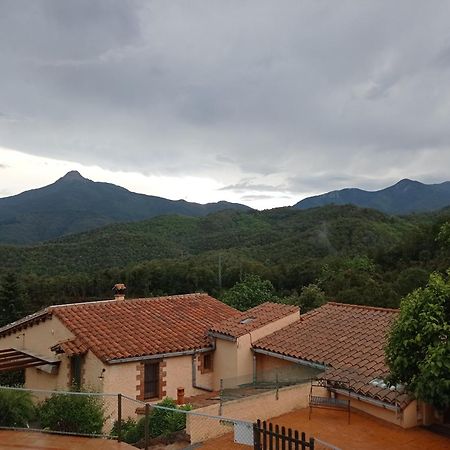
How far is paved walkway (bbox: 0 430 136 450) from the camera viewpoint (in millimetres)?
9383

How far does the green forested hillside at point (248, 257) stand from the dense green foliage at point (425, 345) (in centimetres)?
126

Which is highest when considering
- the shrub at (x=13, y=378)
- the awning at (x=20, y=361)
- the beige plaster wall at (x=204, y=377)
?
the awning at (x=20, y=361)

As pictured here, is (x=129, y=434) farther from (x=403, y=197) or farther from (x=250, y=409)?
(x=403, y=197)

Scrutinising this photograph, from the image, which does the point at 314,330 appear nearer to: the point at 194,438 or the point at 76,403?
the point at 194,438

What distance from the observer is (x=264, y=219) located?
103688 millimetres

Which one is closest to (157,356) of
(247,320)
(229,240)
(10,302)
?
(247,320)

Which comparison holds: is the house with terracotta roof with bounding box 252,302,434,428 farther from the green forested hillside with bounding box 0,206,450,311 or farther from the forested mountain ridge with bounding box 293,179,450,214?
the forested mountain ridge with bounding box 293,179,450,214

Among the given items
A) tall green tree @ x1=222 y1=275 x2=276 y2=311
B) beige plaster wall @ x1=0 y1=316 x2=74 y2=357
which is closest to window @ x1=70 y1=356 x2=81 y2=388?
beige plaster wall @ x1=0 y1=316 x2=74 y2=357

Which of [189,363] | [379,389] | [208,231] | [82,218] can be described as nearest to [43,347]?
[189,363]

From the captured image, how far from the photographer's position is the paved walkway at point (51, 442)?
938cm

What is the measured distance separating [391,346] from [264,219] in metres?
93.4

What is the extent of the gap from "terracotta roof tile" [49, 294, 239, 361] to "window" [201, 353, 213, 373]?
1.58 feet

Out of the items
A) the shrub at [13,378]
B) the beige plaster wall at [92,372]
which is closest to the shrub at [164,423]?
the beige plaster wall at [92,372]

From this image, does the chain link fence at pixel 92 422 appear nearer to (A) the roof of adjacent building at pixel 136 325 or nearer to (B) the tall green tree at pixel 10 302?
(A) the roof of adjacent building at pixel 136 325
